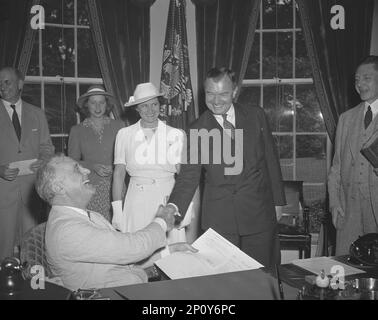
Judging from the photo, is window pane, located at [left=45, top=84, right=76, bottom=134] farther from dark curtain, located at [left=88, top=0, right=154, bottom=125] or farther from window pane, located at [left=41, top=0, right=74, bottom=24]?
window pane, located at [left=41, top=0, right=74, bottom=24]

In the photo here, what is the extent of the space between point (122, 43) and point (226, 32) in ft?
3.43

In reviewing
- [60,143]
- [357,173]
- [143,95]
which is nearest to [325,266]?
[357,173]

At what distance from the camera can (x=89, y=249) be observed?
72.1 inches

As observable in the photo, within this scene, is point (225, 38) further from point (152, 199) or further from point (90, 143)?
point (152, 199)

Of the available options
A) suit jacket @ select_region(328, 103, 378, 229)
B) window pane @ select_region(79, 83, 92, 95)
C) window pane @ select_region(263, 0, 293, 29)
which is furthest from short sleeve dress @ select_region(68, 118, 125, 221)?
window pane @ select_region(263, 0, 293, 29)

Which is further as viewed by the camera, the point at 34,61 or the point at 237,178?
the point at 34,61

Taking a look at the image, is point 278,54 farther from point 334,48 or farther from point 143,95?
point 143,95

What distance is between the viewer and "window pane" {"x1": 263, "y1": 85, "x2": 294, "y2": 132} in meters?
4.93

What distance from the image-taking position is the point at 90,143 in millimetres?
4098

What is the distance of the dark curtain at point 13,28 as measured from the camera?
436 cm

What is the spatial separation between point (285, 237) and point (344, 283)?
2656 millimetres

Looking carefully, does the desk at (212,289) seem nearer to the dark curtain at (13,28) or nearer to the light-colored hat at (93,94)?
the light-colored hat at (93,94)

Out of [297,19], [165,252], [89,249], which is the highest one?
[297,19]

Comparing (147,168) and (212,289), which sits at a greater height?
(147,168)
